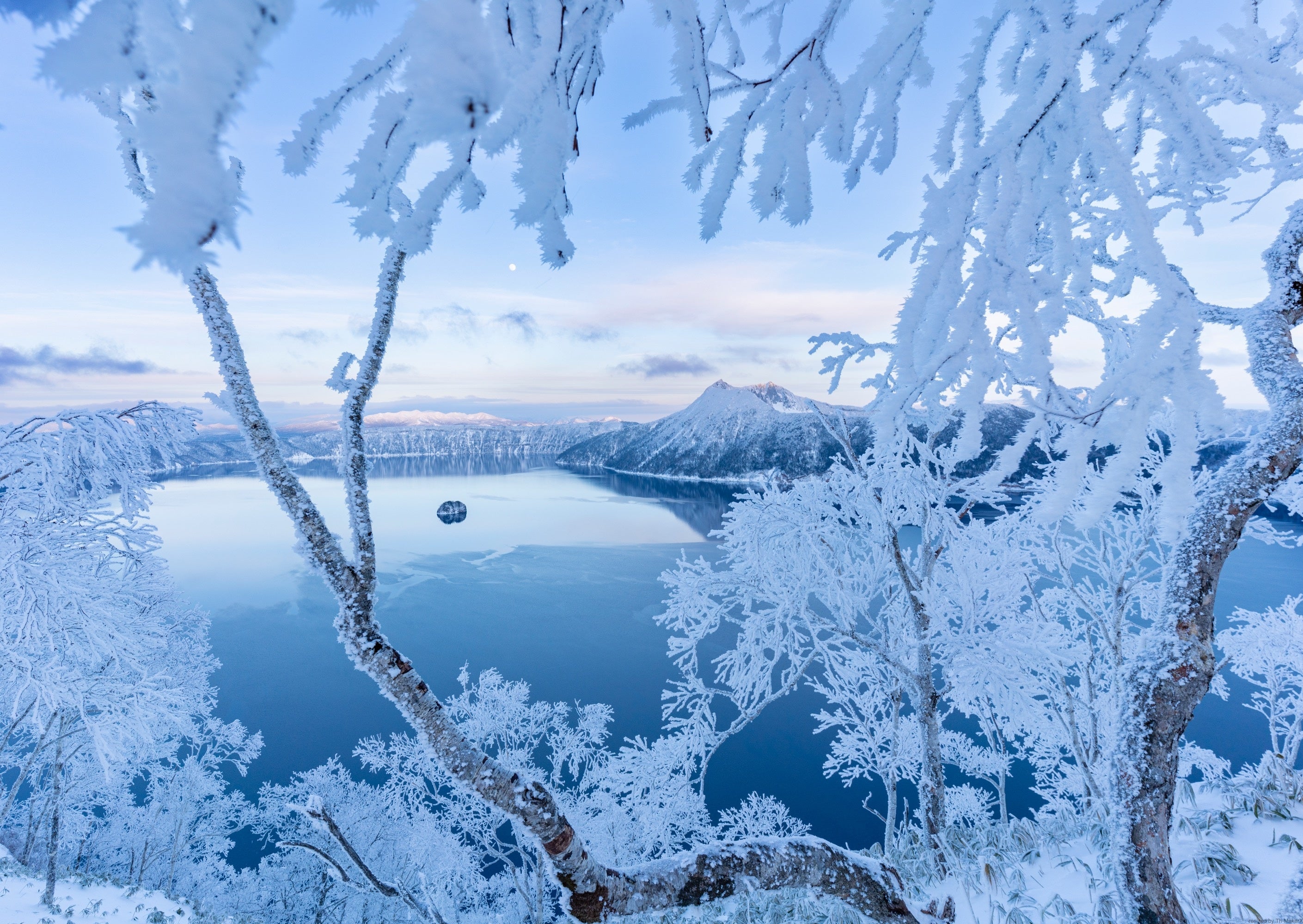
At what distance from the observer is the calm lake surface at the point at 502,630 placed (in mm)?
18797

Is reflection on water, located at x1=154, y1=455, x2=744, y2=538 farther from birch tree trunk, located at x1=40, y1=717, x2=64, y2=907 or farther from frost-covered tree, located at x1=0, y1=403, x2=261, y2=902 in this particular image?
frost-covered tree, located at x1=0, y1=403, x2=261, y2=902

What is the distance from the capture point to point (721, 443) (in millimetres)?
126500

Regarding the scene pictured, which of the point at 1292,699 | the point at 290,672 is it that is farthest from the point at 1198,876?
the point at 290,672

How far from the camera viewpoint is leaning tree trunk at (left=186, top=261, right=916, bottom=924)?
195 centimetres

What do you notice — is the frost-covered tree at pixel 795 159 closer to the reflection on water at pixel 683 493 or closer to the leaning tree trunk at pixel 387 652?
the leaning tree trunk at pixel 387 652

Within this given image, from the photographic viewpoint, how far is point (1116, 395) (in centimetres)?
115

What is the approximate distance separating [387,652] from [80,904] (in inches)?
509

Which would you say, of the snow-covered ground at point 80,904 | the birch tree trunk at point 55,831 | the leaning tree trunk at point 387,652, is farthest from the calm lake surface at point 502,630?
the leaning tree trunk at point 387,652

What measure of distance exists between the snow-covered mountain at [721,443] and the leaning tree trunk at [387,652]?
258 ft

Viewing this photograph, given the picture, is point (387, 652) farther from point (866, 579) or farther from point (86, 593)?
point (866, 579)

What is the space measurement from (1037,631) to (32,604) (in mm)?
11609

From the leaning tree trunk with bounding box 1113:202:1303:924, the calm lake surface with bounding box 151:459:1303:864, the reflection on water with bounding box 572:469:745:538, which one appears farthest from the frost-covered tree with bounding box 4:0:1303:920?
the reflection on water with bounding box 572:469:745:538

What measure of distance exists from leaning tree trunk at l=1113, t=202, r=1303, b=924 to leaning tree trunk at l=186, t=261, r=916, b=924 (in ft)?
6.17

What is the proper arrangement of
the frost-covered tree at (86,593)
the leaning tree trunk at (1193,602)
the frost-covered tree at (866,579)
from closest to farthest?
the leaning tree trunk at (1193,602)
the frost-covered tree at (86,593)
the frost-covered tree at (866,579)
